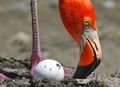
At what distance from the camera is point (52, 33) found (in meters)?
11.8

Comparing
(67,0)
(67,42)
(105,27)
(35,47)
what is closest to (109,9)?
(105,27)

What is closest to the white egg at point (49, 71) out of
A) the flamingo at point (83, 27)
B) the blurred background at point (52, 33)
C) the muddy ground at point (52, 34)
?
the flamingo at point (83, 27)

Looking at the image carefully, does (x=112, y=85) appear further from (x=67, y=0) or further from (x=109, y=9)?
(x=109, y=9)

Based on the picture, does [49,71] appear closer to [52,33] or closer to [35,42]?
[35,42]

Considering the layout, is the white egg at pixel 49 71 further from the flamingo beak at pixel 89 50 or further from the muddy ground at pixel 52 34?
the muddy ground at pixel 52 34

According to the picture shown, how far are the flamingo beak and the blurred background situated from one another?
3013 mm

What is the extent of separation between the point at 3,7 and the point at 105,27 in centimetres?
309

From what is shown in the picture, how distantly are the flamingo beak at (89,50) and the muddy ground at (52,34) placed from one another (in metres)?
2.64

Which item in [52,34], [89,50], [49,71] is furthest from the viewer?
[52,34]

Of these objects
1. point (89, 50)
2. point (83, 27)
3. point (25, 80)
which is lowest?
point (25, 80)

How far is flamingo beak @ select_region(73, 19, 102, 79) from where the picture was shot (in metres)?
4.80

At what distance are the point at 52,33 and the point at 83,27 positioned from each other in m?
6.91

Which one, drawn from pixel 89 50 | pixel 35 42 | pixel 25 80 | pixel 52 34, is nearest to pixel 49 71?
pixel 25 80

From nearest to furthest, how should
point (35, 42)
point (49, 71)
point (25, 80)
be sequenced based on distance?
point (49, 71), point (25, 80), point (35, 42)
